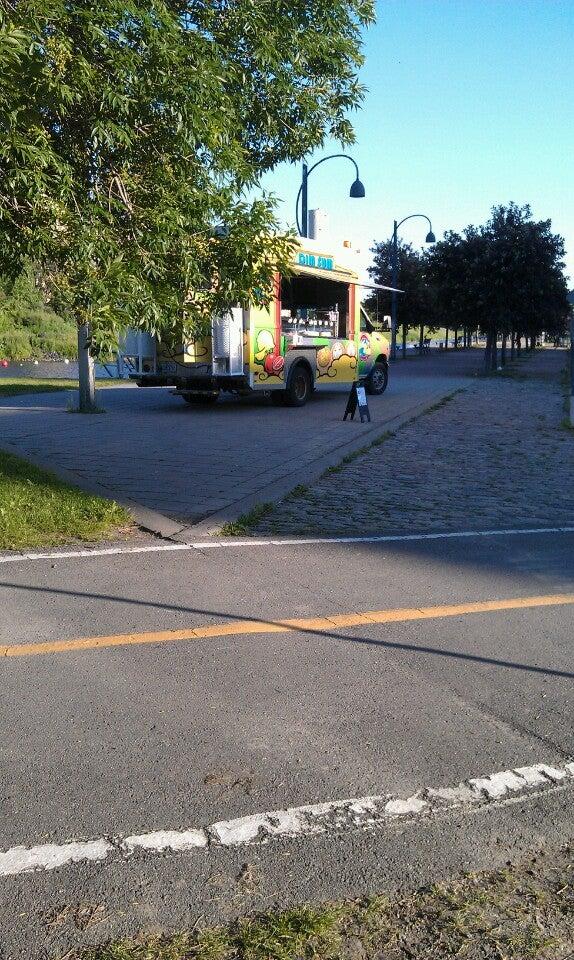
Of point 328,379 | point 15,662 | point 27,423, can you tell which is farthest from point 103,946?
point 328,379

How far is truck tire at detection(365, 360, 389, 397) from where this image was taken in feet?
84.8

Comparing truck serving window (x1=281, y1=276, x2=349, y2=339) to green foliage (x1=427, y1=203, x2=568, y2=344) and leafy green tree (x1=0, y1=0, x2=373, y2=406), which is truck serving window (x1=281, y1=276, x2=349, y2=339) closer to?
leafy green tree (x1=0, y1=0, x2=373, y2=406)

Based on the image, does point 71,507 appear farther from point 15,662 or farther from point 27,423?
point 27,423

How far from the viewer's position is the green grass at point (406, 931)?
8.75 ft

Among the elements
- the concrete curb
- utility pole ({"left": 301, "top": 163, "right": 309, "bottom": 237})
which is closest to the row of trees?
utility pole ({"left": 301, "top": 163, "right": 309, "bottom": 237})

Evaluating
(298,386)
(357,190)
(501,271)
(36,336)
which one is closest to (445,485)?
(298,386)

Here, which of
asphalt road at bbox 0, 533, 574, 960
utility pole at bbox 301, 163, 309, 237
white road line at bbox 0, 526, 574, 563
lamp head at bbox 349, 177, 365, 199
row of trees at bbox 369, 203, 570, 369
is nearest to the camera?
asphalt road at bbox 0, 533, 574, 960

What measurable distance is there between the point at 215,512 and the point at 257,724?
494 centimetres

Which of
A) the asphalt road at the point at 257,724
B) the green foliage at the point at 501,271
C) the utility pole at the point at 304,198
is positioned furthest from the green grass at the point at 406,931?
the green foliage at the point at 501,271

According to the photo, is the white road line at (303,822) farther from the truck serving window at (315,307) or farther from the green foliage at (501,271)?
the green foliage at (501,271)

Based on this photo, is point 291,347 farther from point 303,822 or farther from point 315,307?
point 303,822

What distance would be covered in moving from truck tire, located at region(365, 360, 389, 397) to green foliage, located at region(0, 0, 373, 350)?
658 inches

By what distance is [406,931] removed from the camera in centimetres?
276

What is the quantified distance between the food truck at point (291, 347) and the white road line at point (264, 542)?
33.2ft
